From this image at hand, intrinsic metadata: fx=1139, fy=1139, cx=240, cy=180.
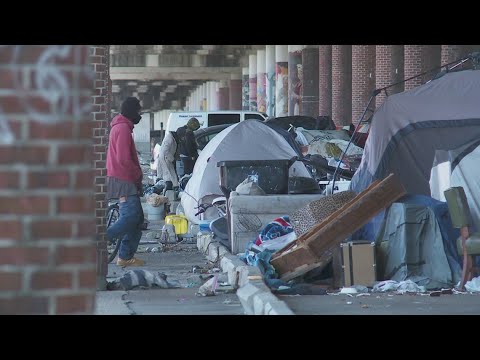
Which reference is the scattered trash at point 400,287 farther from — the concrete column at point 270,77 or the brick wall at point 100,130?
the concrete column at point 270,77

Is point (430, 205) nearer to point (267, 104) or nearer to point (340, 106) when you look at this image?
point (340, 106)

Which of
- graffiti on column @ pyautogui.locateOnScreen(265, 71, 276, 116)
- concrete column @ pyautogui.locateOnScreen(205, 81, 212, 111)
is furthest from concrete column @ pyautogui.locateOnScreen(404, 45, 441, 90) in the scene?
concrete column @ pyautogui.locateOnScreen(205, 81, 212, 111)

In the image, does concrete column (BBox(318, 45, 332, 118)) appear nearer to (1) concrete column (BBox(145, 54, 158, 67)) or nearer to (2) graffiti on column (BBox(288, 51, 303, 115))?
(2) graffiti on column (BBox(288, 51, 303, 115))

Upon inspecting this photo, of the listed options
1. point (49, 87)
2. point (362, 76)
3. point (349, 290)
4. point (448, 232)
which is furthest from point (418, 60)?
point (49, 87)

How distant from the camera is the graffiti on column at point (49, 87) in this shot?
157 inches

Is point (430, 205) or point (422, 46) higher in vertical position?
point (422, 46)

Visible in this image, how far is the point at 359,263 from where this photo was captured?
12164mm

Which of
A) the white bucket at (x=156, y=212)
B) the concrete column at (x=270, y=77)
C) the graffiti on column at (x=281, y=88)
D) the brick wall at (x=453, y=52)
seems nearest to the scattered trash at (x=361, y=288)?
the white bucket at (x=156, y=212)

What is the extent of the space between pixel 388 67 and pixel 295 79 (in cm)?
1497

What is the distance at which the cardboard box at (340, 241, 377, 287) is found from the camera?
477 inches

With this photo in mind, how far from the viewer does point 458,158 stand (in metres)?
13.6

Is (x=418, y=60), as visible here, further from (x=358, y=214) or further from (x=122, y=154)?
(x=358, y=214)
